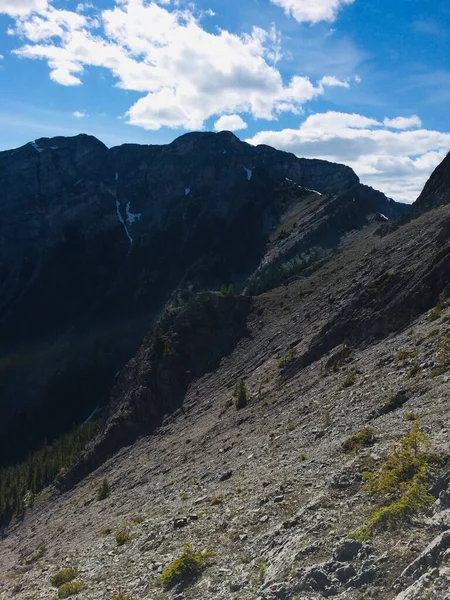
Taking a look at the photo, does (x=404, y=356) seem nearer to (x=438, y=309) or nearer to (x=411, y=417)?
(x=438, y=309)

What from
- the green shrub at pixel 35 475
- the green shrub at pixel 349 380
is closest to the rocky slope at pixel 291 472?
the green shrub at pixel 349 380

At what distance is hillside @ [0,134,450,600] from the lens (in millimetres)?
13555

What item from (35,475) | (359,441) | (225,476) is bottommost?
(35,475)

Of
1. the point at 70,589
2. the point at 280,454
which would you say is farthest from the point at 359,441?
the point at 70,589

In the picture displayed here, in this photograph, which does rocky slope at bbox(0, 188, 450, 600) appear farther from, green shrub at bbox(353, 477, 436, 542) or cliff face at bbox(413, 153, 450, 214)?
cliff face at bbox(413, 153, 450, 214)

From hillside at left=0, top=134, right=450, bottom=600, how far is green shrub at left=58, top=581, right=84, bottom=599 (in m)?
0.42

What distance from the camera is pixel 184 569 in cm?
1569

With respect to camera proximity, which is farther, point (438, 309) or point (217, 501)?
point (438, 309)

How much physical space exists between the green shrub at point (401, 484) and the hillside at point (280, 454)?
2.4 inches

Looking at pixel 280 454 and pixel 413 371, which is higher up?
pixel 413 371

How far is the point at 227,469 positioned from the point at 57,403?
12940cm

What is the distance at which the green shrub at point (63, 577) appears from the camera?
2005cm

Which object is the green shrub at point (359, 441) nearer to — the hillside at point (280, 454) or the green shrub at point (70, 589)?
the hillside at point (280, 454)

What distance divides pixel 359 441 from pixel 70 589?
12.8 m
